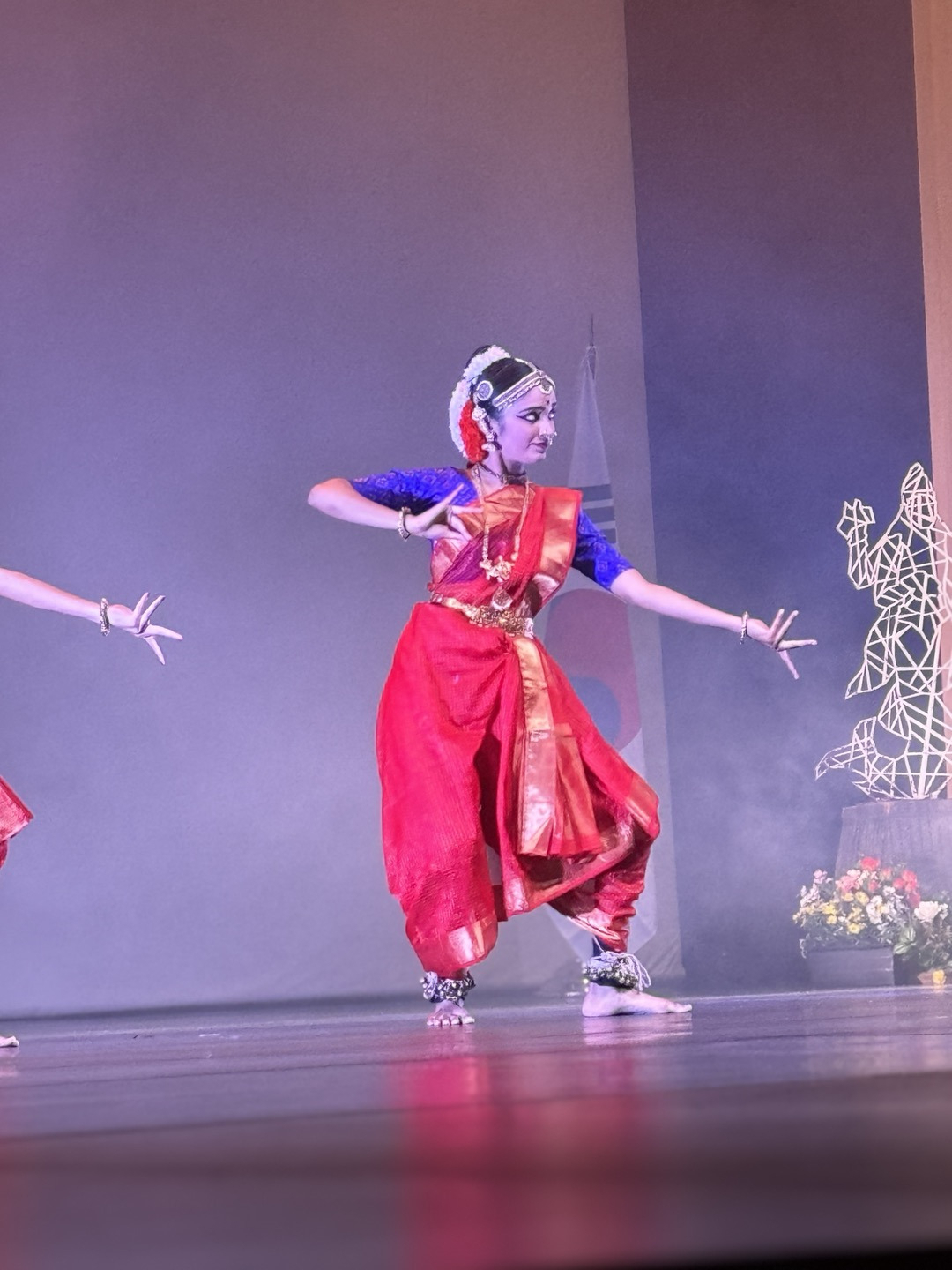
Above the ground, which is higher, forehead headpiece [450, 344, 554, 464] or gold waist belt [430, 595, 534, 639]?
forehead headpiece [450, 344, 554, 464]

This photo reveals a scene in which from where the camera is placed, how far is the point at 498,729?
287cm

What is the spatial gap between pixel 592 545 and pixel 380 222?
256cm

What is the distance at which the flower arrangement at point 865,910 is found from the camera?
4.36 meters

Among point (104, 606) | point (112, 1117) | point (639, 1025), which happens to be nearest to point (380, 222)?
point (104, 606)

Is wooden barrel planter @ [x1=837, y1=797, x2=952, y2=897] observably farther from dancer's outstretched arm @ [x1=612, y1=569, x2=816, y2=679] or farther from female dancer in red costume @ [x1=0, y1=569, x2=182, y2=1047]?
female dancer in red costume @ [x1=0, y1=569, x2=182, y2=1047]

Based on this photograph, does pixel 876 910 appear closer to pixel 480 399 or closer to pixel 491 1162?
pixel 480 399

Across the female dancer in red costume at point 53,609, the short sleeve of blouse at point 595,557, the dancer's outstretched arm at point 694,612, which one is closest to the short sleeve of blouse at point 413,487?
the short sleeve of blouse at point 595,557

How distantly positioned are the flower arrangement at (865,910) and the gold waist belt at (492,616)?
5.95 feet

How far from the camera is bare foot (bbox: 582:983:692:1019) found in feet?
9.01

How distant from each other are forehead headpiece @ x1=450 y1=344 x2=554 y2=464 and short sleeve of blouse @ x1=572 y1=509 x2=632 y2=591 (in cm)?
23

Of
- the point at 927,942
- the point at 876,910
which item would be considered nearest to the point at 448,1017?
the point at 876,910

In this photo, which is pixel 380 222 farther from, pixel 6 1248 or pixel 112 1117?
pixel 6 1248

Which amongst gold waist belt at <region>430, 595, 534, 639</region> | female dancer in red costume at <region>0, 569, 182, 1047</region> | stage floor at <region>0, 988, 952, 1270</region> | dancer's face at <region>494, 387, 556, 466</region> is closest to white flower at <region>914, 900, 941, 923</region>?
gold waist belt at <region>430, 595, 534, 639</region>

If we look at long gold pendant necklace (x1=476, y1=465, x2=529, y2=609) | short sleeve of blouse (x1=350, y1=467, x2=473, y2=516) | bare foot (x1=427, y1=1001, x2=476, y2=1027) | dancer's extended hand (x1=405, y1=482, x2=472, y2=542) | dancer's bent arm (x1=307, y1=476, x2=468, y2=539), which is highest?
short sleeve of blouse (x1=350, y1=467, x2=473, y2=516)
